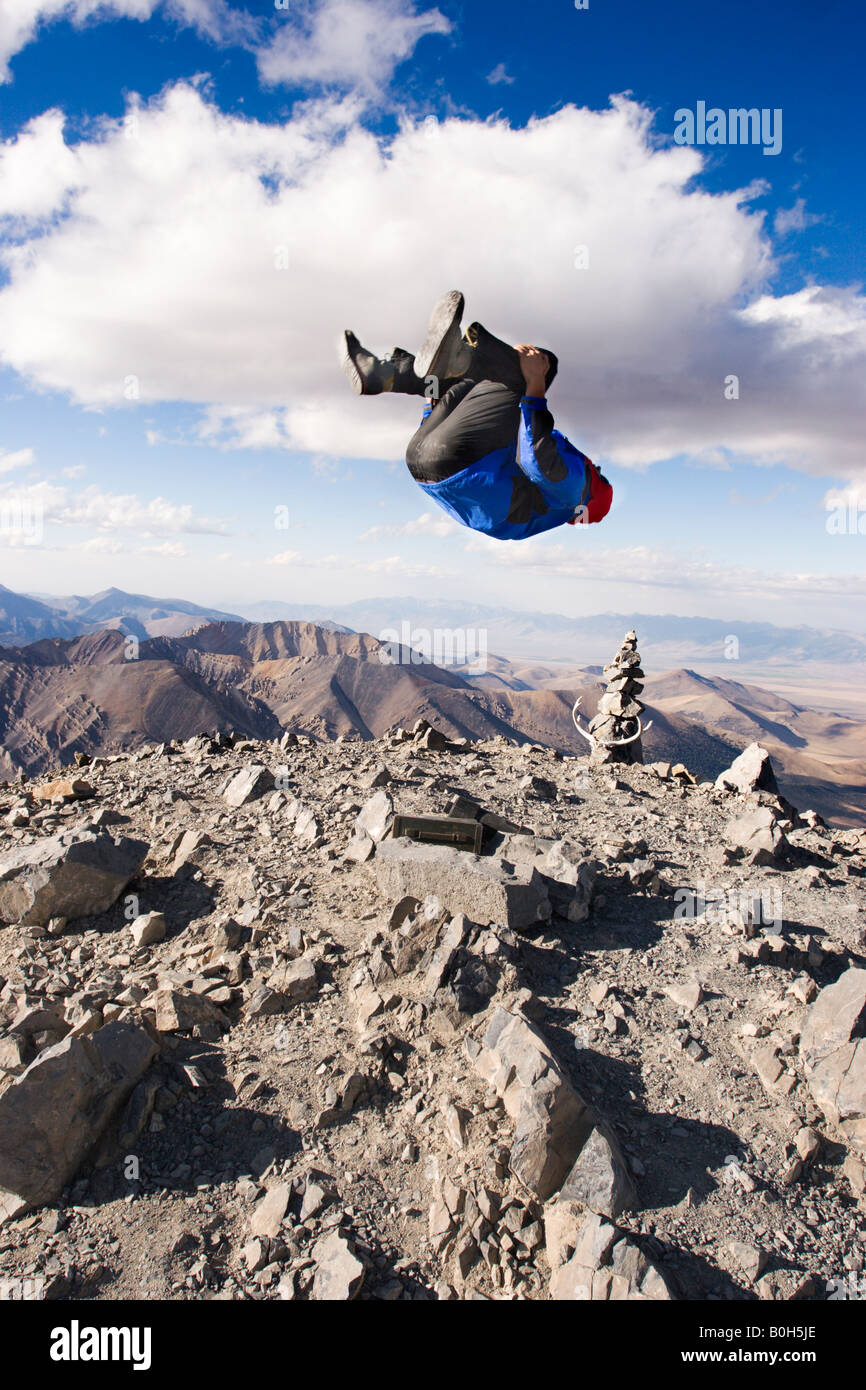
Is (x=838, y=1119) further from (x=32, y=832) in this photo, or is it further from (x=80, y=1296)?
(x=32, y=832)

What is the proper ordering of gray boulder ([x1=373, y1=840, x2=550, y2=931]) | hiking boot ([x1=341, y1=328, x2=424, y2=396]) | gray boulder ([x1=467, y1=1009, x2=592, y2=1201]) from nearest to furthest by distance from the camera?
gray boulder ([x1=467, y1=1009, x2=592, y2=1201]) → hiking boot ([x1=341, y1=328, x2=424, y2=396]) → gray boulder ([x1=373, y1=840, x2=550, y2=931])

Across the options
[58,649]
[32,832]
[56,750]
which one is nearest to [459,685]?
[58,649]

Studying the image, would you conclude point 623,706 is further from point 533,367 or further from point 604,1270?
point 604,1270

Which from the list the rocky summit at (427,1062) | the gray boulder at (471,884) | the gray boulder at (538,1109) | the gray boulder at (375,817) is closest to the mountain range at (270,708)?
the gray boulder at (375,817)

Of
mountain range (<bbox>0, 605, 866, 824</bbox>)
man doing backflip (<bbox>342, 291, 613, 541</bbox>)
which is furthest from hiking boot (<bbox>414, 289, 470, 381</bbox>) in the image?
mountain range (<bbox>0, 605, 866, 824</bbox>)

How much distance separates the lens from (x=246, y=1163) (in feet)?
17.4

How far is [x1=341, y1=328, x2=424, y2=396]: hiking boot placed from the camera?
6.73 m

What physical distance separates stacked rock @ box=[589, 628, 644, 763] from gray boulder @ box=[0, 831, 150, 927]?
12128mm

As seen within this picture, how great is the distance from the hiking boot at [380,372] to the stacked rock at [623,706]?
12.4m

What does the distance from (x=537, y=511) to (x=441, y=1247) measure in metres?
6.24

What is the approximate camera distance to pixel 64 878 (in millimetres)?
8586

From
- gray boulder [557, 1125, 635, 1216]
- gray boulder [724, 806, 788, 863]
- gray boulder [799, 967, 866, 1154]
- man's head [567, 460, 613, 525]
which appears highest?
man's head [567, 460, 613, 525]

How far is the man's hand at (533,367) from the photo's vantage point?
6.58 m

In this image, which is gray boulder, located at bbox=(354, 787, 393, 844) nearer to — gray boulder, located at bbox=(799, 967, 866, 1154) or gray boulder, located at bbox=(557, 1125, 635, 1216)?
gray boulder, located at bbox=(557, 1125, 635, 1216)
